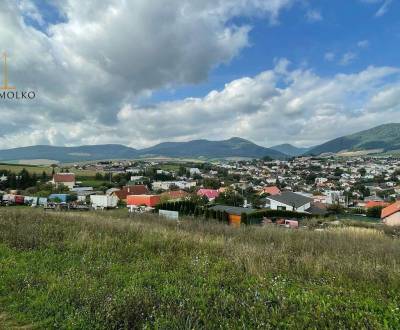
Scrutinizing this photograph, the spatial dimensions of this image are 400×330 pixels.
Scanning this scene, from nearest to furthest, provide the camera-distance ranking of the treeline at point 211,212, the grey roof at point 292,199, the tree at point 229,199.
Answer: the treeline at point 211,212, the grey roof at point 292,199, the tree at point 229,199

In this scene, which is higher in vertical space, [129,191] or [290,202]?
[129,191]

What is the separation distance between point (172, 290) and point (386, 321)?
2549 millimetres

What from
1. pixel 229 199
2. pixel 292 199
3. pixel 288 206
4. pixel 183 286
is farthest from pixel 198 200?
pixel 183 286

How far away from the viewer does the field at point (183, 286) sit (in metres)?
3.50

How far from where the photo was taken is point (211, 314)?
360 centimetres

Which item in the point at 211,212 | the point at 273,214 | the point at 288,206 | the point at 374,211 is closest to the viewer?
the point at 211,212

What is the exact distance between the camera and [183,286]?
14.5ft

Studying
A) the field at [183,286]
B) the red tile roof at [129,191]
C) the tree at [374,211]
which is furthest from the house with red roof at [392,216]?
the red tile roof at [129,191]

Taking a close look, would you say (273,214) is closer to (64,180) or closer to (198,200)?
(198,200)

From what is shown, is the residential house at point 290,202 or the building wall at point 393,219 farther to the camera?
the residential house at point 290,202

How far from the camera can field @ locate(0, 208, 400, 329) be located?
3.50 meters

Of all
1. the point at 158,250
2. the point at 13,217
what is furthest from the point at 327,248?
the point at 13,217

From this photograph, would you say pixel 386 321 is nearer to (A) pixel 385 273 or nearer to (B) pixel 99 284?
(A) pixel 385 273

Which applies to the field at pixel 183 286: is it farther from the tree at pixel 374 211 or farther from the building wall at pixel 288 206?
the building wall at pixel 288 206
